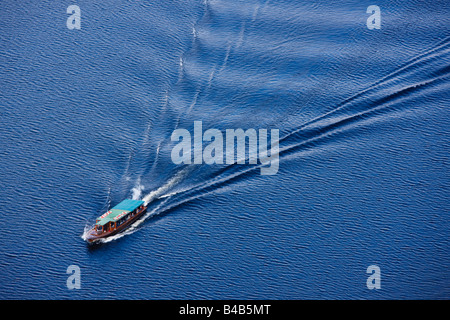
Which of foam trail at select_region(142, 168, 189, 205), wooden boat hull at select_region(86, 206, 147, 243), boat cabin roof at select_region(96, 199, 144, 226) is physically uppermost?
foam trail at select_region(142, 168, 189, 205)

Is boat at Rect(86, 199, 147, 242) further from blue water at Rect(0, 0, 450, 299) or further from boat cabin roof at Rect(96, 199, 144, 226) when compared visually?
blue water at Rect(0, 0, 450, 299)

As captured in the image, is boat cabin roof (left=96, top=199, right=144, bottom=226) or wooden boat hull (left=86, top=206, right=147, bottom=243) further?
boat cabin roof (left=96, top=199, right=144, bottom=226)

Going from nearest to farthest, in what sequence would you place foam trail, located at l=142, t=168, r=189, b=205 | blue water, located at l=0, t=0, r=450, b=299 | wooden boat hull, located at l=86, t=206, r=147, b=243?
1. blue water, located at l=0, t=0, r=450, b=299
2. wooden boat hull, located at l=86, t=206, r=147, b=243
3. foam trail, located at l=142, t=168, r=189, b=205

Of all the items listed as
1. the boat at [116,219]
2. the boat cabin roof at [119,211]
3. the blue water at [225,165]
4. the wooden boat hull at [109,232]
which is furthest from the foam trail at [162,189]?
the wooden boat hull at [109,232]

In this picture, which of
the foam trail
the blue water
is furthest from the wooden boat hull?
the foam trail

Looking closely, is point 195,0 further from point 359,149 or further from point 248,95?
point 359,149

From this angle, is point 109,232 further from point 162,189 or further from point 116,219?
point 162,189

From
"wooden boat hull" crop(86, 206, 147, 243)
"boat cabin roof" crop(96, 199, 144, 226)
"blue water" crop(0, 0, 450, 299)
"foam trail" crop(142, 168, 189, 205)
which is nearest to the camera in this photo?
"blue water" crop(0, 0, 450, 299)
